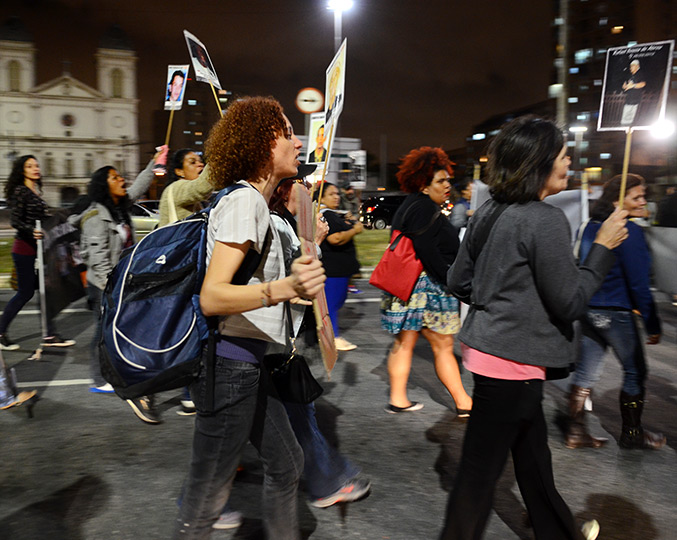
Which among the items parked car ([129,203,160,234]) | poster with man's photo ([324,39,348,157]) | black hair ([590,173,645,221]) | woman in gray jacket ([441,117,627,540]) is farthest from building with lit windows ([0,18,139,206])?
woman in gray jacket ([441,117,627,540])

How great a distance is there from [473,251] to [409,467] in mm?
1795

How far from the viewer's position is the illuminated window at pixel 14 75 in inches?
3701

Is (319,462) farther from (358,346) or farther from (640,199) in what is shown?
(358,346)

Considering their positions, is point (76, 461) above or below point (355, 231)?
below

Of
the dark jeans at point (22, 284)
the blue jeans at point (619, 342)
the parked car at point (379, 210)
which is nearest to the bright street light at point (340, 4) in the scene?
the dark jeans at point (22, 284)

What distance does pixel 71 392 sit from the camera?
206 inches

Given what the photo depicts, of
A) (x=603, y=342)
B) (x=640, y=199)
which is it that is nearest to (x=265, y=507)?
(x=603, y=342)

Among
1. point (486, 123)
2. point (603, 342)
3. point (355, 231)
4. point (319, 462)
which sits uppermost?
point (486, 123)

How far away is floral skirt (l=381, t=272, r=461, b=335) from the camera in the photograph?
447cm

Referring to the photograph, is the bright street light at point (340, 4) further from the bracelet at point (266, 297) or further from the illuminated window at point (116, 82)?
the illuminated window at point (116, 82)

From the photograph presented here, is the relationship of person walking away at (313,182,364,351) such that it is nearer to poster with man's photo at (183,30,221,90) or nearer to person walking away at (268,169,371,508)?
poster with man's photo at (183,30,221,90)

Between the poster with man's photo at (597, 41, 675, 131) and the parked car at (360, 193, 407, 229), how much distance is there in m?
26.8

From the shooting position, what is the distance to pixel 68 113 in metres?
98.5

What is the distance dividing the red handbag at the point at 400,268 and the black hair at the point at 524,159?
2.05 metres
